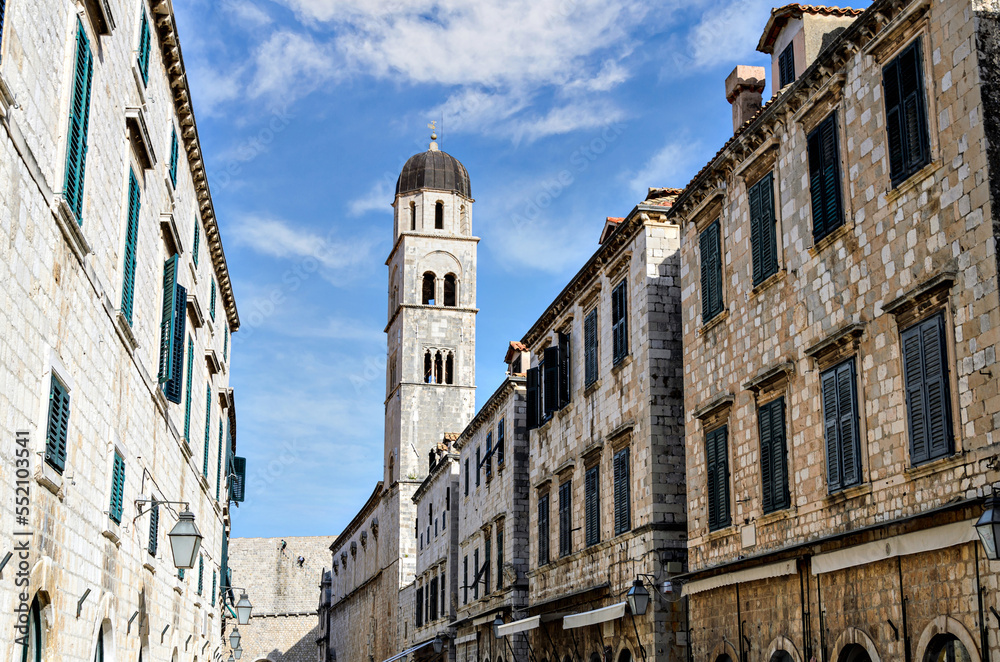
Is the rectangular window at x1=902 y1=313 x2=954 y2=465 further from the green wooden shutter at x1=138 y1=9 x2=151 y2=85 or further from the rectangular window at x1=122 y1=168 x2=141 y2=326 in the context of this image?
the green wooden shutter at x1=138 y1=9 x2=151 y2=85

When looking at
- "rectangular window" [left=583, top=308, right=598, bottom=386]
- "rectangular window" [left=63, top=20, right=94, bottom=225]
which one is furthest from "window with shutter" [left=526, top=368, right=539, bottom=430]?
"rectangular window" [left=63, top=20, right=94, bottom=225]

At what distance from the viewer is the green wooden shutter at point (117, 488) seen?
555 inches

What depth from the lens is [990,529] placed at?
10.4 m

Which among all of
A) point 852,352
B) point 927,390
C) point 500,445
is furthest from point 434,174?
point 927,390

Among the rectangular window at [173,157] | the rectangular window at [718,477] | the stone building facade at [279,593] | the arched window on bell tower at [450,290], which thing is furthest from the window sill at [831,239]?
the stone building facade at [279,593]

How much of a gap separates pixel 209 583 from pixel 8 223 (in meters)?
22.3

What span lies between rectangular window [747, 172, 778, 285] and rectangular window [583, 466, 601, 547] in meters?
7.53

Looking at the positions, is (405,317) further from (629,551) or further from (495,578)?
(629,551)

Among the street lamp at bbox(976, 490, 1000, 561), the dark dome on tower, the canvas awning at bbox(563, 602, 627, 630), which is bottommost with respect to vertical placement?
the canvas awning at bbox(563, 602, 627, 630)

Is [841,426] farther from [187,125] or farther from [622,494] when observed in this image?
[187,125]

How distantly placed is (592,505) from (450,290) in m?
38.1

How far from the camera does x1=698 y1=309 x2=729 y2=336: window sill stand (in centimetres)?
1809

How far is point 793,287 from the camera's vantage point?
1576 cm

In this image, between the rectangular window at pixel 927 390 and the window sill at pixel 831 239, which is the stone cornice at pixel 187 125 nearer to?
the window sill at pixel 831 239
